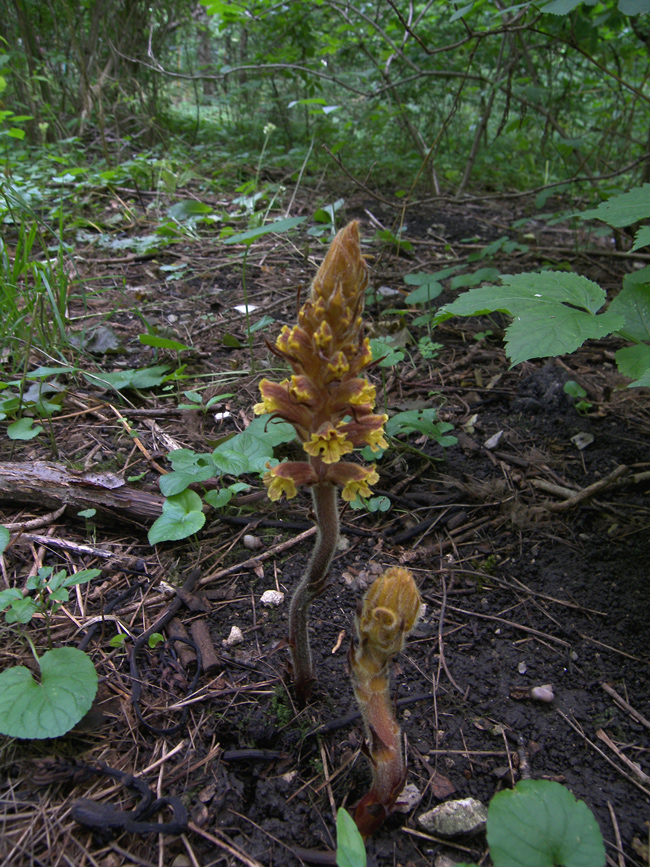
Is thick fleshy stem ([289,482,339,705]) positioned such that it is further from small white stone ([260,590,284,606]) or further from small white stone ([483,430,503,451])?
small white stone ([483,430,503,451])

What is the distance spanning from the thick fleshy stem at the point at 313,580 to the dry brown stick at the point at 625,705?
91 cm

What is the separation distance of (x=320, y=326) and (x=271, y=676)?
112 centimetres

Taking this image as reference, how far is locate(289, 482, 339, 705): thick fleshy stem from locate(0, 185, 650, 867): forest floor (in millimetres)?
118

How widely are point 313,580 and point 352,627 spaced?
424 mm

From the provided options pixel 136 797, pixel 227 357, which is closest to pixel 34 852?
pixel 136 797

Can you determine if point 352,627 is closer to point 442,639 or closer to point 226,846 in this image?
point 442,639

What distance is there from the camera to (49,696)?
1393mm

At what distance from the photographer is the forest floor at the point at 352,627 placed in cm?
134

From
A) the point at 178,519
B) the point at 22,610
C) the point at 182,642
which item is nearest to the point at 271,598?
the point at 182,642

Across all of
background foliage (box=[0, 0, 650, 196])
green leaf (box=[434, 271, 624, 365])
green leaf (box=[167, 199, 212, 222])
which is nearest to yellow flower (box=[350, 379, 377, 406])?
green leaf (box=[434, 271, 624, 365])

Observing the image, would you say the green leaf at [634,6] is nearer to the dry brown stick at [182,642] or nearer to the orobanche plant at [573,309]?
the orobanche plant at [573,309]

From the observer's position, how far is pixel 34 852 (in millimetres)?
1221

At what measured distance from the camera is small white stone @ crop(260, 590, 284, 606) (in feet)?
6.26

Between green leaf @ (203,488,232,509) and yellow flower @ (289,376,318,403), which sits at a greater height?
yellow flower @ (289,376,318,403)
